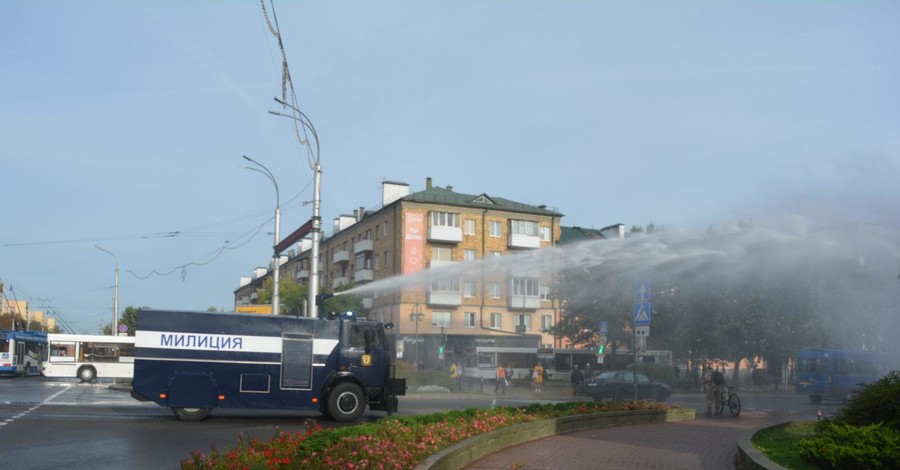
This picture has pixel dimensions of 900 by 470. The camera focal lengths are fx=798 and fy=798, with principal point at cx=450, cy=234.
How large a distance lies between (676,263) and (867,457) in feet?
58.0

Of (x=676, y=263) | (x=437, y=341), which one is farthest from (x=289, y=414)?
(x=437, y=341)

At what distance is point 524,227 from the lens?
67250 mm

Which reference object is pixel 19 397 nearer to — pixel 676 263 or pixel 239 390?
pixel 239 390

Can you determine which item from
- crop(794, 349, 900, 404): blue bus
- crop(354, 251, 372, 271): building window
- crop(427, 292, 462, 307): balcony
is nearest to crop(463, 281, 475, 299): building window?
crop(427, 292, 462, 307): balcony

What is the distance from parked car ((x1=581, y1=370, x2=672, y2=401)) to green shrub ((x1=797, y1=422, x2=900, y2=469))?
25.6m

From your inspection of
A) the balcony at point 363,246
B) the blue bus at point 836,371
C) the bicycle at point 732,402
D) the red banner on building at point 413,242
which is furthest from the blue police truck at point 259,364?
the balcony at point 363,246

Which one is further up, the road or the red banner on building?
the red banner on building

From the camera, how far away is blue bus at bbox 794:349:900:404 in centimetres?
3841

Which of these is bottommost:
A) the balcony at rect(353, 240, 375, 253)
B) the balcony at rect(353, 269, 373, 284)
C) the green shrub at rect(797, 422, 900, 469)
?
the green shrub at rect(797, 422, 900, 469)

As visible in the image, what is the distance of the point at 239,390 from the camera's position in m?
19.8

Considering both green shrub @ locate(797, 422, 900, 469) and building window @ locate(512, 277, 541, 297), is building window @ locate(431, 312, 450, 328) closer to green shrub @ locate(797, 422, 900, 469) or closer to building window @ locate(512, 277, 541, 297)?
A: building window @ locate(512, 277, 541, 297)

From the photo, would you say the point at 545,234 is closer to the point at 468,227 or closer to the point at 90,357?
the point at 468,227

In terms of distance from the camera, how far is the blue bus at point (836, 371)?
126 ft

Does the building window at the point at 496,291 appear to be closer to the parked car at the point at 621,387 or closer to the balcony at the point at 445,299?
the balcony at the point at 445,299
